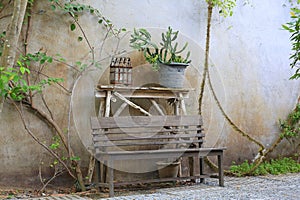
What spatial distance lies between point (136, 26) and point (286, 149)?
2.86 metres

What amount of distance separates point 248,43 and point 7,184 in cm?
358

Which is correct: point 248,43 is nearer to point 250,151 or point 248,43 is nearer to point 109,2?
point 250,151

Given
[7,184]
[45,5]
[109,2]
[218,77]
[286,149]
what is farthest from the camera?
[286,149]

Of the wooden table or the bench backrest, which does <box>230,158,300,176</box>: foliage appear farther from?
the wooden table

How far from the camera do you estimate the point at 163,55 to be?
4.75 metres

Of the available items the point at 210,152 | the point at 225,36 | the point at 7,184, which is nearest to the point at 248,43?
the point at 225,36

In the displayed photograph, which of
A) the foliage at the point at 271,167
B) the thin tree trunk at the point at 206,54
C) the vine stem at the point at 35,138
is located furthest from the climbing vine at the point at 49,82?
the foliage at the point at 271,167

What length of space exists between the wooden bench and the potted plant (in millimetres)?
430

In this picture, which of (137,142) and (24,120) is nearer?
(24,120)

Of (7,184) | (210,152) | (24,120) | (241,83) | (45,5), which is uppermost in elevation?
(45,5)

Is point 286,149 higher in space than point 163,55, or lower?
lower

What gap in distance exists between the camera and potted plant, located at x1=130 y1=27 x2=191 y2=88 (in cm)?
446

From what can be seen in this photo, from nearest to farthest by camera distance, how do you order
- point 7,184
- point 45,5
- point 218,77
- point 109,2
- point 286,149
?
point 7,184 < point 45,5 < point 109,2 < point 218,77 < point 286,149

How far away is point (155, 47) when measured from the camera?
14.8 ft
